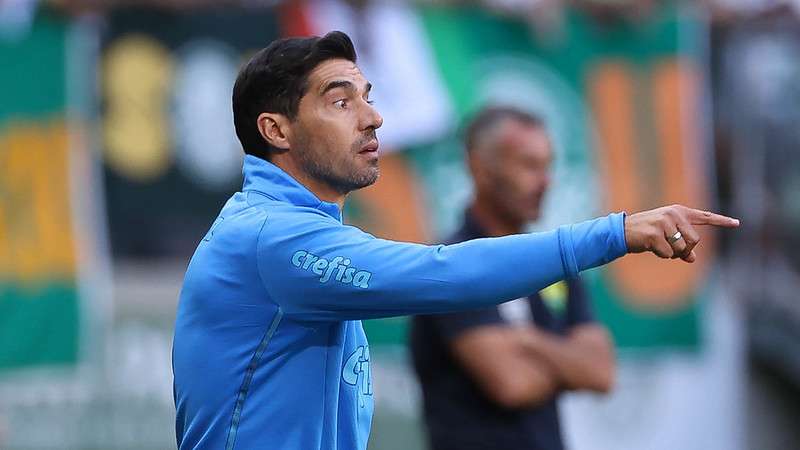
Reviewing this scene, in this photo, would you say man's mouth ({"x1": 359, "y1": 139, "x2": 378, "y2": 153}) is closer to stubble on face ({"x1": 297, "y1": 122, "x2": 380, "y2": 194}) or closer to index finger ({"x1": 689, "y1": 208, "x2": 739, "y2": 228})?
stubble on face ({"x1": 297, "y1": 122, "x2": 380, "y2": 194})

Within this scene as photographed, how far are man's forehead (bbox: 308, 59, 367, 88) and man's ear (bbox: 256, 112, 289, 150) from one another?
110mm

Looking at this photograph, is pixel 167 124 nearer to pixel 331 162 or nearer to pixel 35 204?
pixel 35 204

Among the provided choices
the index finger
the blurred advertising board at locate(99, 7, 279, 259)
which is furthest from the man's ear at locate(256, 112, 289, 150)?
the blurred advertising board at locate(99, 7, 279, 259)

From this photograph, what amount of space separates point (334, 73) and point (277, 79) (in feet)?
0.42

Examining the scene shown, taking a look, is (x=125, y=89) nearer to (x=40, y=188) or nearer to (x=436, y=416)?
(x=40, y=188)

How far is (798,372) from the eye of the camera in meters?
10.3

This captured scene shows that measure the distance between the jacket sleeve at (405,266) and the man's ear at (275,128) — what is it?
0.24 meters

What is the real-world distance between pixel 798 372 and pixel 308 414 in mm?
7691

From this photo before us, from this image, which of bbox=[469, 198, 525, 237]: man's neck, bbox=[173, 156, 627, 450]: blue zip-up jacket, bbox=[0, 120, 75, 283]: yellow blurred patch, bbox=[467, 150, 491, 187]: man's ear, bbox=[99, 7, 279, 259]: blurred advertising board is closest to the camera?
bbox=[173, 156, 627, 450]: blue zip-up jacket

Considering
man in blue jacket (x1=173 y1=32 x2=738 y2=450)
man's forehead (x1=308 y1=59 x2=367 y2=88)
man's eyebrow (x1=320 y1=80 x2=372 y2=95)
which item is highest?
man's forehead (x1=308 y1=59 x2=367 y2=88)

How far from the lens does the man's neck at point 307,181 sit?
131 inches

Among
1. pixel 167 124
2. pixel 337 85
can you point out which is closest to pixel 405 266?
pixel 337 85

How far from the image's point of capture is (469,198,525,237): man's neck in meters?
4.84

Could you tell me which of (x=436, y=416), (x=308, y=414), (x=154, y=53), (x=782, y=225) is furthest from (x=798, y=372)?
(x=308, y=414)
